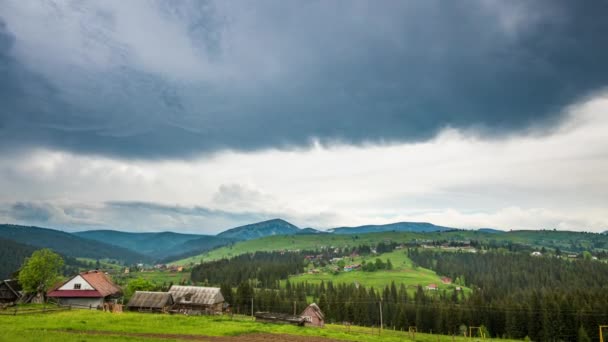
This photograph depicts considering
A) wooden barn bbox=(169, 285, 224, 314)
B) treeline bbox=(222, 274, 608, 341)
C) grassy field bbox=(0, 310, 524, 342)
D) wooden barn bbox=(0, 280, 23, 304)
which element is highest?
grassy field bbox=(0, 310, 524, 342)

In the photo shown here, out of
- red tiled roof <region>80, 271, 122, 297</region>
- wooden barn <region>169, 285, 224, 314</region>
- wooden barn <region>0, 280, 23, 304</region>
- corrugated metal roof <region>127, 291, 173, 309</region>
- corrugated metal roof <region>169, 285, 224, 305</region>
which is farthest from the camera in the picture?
corrugated metal roof <region>169, 285, 224, 305</region>

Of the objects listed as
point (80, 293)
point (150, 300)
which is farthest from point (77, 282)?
point (150, 300)

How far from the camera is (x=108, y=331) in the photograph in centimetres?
3825

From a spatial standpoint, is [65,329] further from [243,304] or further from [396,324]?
[396,324]

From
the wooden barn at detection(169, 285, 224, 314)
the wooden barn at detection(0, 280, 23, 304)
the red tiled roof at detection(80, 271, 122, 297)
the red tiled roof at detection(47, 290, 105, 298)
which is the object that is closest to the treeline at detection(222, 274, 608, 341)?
the wooden barn at detection(169, 285, 224, 314)

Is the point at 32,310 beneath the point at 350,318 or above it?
above

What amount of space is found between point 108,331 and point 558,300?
111 meters

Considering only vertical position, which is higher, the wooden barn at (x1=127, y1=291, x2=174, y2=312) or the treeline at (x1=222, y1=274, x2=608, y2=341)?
the wooden barn at (x1=127, y1=291, x2=174, y2=312)

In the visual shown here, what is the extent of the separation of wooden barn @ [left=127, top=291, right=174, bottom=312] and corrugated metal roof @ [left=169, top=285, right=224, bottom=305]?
12.5 ft

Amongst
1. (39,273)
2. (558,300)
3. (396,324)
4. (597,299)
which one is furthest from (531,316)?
(39,273)

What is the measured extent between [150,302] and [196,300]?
993 centimetres

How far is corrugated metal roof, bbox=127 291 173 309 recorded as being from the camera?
75.8 metres

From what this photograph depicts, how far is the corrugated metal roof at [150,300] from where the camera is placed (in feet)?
249

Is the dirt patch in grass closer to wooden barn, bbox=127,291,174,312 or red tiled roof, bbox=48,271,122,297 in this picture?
wooden barn, bbox=127,291,174,312
